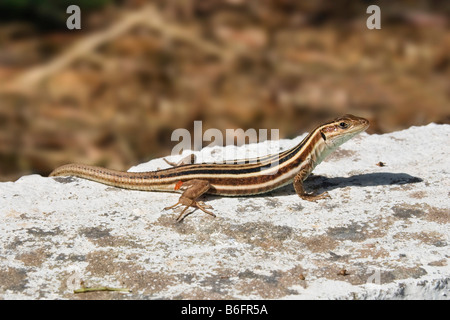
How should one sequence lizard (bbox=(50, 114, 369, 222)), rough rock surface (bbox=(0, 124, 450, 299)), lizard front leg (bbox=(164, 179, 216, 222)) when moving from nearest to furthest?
rough rock surface (bbox=(0, 124, 450, 299))
lizard front leg (bbox=(164, 179, 216, 222))
lizard (bbox=(50, 114, 369, 222))

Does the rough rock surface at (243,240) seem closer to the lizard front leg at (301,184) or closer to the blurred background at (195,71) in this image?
the lizard front leg at (301,184)

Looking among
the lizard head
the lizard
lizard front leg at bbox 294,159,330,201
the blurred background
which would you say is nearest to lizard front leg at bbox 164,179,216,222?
the lizard

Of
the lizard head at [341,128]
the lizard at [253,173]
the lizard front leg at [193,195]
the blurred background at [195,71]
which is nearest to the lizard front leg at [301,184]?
the lizard at [253,173]

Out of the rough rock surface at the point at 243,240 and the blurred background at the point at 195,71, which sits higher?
the blurred background at the point at 195,71

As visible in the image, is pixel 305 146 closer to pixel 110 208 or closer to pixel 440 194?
pixel 440 194

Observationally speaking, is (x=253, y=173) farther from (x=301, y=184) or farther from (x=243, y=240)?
(x=243, y=240)

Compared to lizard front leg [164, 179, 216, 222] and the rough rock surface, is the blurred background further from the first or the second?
lizard front leg [164, 179, 216, 222]
